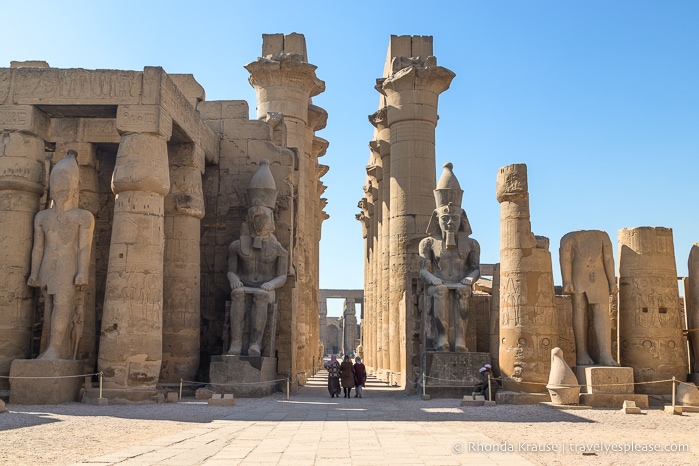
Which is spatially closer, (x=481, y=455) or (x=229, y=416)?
(x=481, y=455)

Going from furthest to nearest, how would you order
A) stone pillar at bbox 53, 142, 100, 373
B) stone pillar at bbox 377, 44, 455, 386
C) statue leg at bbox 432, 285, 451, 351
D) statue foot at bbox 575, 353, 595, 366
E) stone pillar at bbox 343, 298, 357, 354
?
stone pillar at bbox 343, 298, 357, 354 → stone pillar at bbox 377, 44, 455, 386 → statue leg at bbox 432, 285, 451, 351 → stone pillar at bbox 53, 142, 100, 373 → statue foot at bbox 575, 353, 595, 366

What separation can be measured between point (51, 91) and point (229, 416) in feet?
22.9

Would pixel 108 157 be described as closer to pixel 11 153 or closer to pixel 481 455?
pixel 11 153

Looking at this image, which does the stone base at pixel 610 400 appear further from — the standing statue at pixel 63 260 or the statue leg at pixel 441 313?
the standing statue at pixel 63 260

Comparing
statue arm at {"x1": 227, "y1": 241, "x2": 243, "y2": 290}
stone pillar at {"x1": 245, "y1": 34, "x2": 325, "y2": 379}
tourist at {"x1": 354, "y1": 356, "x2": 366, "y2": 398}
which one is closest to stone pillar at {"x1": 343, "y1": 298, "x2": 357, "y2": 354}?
stone pillar at {"x1": 245, "y1": 34, "x2": 325, "y2": 379}

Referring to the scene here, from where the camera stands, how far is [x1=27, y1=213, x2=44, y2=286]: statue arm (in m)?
12.5

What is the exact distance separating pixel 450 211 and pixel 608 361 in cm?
459

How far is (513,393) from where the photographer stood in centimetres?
1261

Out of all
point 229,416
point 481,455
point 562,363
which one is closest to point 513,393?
point 562,363

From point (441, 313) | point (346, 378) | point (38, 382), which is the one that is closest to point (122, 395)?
point (38, 382)

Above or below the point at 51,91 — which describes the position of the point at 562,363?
below

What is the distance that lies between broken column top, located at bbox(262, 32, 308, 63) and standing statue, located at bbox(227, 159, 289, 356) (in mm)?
8303

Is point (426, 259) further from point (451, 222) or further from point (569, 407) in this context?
point (569, 407)

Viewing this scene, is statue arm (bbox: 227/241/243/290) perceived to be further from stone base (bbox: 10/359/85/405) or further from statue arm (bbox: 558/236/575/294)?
statue arm (bbox: 558/236/575/294)
